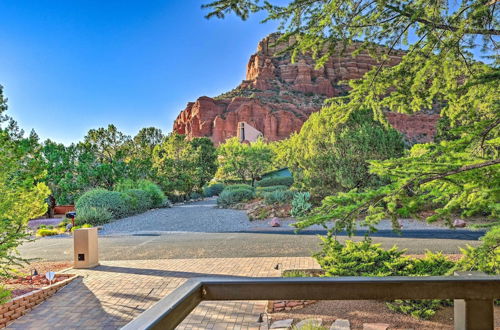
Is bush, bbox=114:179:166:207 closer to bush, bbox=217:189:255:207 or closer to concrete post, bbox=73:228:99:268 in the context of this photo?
bush, bbox=217:189:255:207

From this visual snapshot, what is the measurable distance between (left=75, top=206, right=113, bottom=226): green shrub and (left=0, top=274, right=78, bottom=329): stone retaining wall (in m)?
11.1

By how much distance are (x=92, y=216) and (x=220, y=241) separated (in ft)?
27.5

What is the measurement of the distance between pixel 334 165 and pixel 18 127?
20267 mm

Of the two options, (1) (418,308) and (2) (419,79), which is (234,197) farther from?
(2) (419,79)

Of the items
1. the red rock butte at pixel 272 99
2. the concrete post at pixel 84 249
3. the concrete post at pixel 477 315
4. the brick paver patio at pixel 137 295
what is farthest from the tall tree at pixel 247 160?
the red rock butte at pixel 272 99

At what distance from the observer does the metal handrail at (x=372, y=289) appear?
4.33 feet

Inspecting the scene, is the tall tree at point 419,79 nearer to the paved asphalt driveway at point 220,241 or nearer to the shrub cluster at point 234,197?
the paved asphalt driveway at point 220,241

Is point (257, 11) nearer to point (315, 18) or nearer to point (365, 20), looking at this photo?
point (315, 18)

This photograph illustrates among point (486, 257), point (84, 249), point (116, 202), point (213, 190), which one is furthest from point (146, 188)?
point (486, 257)

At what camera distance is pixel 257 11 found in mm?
3682

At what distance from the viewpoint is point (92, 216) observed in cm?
1647

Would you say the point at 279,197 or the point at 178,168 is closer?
the point at 279,197

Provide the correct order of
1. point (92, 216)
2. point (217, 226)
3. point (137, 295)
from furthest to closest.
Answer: point (92, 216) → point (217, 226) → point (137, 295)

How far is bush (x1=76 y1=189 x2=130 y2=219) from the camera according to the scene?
17797mm
